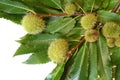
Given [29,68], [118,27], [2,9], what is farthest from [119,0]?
[29,68]

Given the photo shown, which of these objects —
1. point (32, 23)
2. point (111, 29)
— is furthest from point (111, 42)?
point (32, 23)

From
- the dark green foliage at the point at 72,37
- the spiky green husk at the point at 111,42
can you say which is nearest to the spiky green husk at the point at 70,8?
the dark green foliage at the point at 72,37

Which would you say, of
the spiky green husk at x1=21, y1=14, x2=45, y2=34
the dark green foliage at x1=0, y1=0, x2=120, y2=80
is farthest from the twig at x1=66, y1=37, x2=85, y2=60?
the spiky green husk at x1=21, y1=14, x2=45, y2=34

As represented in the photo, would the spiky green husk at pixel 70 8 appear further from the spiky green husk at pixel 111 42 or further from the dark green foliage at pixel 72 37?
the spiky green husk at pixel 111 42

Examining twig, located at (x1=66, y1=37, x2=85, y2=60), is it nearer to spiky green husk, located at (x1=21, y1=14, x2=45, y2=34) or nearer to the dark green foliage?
the dark green foliage

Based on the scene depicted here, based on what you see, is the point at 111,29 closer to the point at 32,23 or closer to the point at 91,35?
the point at 91,35

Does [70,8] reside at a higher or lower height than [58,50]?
higher

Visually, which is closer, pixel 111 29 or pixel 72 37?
pixel 111 29
